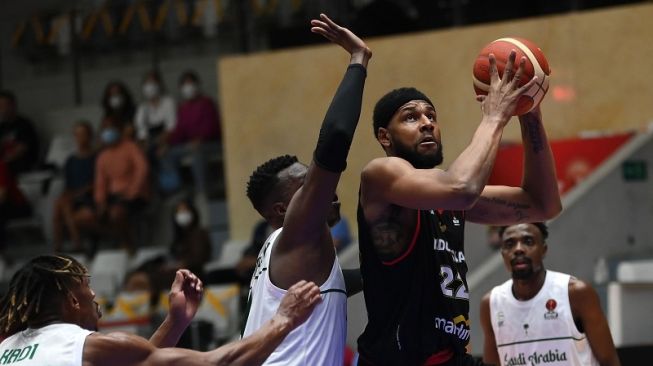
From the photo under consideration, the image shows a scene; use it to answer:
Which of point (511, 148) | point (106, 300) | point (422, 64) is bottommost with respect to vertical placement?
point (106, 300)

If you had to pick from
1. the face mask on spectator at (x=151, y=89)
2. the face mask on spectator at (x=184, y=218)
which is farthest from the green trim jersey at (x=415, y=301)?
the face mask on spectator at (x=151, y=89)

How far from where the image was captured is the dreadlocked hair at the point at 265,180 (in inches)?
225

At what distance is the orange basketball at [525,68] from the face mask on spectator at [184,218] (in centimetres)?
822

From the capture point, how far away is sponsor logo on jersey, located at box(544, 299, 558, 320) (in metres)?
7.49

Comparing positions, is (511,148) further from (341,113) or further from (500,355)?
(341,113)

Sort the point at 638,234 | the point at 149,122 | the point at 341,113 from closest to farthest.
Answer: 1. the point at 341,113
2. the point at 638,234
3. the point at 149,122

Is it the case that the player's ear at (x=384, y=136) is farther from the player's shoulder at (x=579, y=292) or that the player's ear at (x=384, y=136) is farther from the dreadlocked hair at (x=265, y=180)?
the player's shoulder at (x=579, y=292)

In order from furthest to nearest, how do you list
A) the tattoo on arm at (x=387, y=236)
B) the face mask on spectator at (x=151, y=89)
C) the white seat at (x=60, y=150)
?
the white seat at (x=60, y=150) < the face mask on spectator at (x=151, y=89) < the tattoo on arm at (x=387, y=236)

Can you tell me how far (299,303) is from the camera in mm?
4973

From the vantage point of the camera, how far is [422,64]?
44.0 feet

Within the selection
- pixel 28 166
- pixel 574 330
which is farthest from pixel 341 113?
pixel 28 166

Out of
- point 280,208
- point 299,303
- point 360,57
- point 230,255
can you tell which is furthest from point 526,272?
point 230,255

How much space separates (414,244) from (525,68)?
0.82m

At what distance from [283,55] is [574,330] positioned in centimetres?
732
